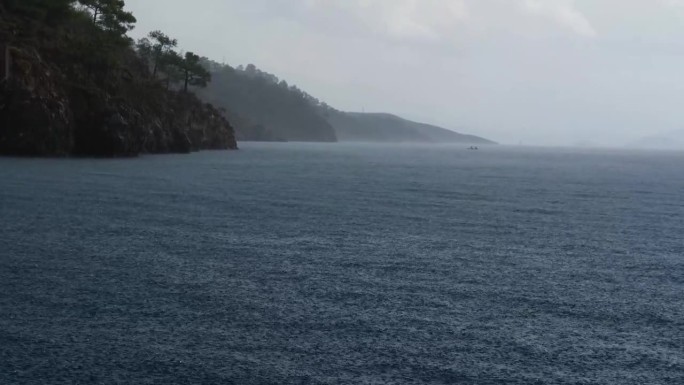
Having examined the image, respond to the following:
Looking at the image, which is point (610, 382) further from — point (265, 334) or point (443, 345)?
point (265, 334)

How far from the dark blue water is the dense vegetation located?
85.7 feet

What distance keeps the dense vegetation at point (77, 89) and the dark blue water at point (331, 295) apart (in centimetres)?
2611

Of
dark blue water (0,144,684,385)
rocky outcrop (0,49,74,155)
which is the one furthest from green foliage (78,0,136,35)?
dark blue water (0,144,684,385)

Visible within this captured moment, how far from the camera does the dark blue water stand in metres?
8.53

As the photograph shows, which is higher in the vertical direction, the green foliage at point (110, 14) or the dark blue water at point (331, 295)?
the green foliage at point (110, 14)

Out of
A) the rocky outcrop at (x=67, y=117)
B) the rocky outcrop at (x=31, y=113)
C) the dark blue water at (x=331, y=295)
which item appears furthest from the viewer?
the rocky outcrop at (x=67, y=117)

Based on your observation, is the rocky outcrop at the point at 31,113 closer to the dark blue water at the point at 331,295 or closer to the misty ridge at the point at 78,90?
the misty ridge at the point at 78,90

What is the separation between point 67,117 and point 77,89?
4.81 m

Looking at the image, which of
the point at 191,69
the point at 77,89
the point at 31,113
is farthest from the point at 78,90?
the point at 191,69

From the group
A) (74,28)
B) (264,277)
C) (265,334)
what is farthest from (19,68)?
(265,334)

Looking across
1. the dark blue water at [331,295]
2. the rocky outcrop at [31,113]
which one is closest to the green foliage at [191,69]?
the rocky outcrop at [31,113]

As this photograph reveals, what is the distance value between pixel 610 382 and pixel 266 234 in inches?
455

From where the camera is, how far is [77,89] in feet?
182

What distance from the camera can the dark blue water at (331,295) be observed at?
8531 mm
